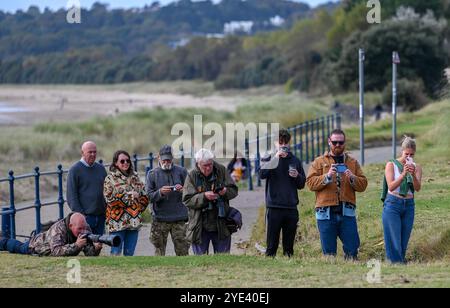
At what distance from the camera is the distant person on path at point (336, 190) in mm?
11656

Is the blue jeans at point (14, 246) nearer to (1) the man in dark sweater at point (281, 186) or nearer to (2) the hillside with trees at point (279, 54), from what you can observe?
(1) the man in dark sweater at point (281, 186)

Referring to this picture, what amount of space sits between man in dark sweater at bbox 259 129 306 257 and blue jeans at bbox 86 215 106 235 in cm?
205

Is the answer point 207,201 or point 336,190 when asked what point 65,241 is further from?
point 336,190

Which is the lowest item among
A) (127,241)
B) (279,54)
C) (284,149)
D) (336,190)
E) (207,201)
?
(127,241)

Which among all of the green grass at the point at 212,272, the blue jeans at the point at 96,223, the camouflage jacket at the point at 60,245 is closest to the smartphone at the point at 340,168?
the green grass at the point at 212,272

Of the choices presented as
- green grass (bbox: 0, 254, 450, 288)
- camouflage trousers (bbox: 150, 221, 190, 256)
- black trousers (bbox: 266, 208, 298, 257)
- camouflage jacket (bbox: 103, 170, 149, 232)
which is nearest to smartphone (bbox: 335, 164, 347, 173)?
black trousers (bbox: 266, 208, 298, 257)

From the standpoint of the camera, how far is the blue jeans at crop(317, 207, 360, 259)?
1184 centimetres

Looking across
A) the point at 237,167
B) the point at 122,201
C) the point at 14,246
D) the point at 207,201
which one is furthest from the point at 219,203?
the point at 237,167

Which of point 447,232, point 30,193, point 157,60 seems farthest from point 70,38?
point 447,232

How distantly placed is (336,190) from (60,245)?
2.96 m

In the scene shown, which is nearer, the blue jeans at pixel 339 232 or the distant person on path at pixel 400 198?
the distant person on path at pixel 400 198

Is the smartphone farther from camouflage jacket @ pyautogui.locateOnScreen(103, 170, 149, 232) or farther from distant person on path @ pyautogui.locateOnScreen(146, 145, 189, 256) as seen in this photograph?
camouflage jacket @ pyautogui.locateOnScreen(103, 170, 149, 232)

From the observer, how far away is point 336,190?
1176cm

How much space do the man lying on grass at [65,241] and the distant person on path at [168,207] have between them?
117 centimetres
